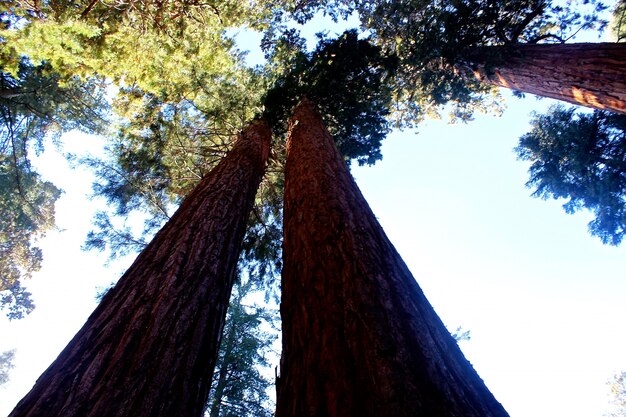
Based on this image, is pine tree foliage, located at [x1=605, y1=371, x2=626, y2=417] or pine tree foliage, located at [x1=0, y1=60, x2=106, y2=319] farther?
pine tree foliage, located at [x1=605, y1=371, x2=626, y2=417]

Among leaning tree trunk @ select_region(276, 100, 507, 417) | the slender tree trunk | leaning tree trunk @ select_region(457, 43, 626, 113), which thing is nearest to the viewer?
leaning tree trunk @ select_region(276, 100, 507, 417)

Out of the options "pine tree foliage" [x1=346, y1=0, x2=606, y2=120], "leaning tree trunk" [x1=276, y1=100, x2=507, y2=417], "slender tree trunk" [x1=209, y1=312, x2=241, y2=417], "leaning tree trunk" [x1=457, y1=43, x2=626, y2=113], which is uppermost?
"pine tree foliage" [x1=346, y1=0, x2=606, y2=120]

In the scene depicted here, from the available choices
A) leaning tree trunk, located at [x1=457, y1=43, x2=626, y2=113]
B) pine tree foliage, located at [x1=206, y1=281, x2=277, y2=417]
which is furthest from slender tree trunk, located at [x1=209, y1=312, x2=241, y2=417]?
leaning tree trunk, located at [x1=457, y1=43, x2=626, y2=113]

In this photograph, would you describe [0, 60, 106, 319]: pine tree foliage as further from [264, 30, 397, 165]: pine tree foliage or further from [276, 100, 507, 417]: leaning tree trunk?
[276, 100, 507, 417]: leaning tree trunk

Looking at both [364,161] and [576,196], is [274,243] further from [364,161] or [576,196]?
[576,196]

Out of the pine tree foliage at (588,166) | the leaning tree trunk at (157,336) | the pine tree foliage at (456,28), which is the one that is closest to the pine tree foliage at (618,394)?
the pine tree foliage at (588,166)

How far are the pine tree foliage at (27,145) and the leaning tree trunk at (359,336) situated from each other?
232 inches

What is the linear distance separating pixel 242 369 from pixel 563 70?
35.7 feet

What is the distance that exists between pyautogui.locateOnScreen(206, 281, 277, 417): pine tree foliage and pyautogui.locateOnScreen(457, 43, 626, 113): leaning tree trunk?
8242 millimetres

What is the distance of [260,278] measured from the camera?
8523 mm

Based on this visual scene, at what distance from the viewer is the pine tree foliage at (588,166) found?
977cm

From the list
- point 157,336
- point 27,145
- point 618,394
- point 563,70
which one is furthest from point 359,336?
point 618,394

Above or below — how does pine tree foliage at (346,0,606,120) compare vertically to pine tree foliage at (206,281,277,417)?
above

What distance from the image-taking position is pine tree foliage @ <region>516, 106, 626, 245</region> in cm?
977
